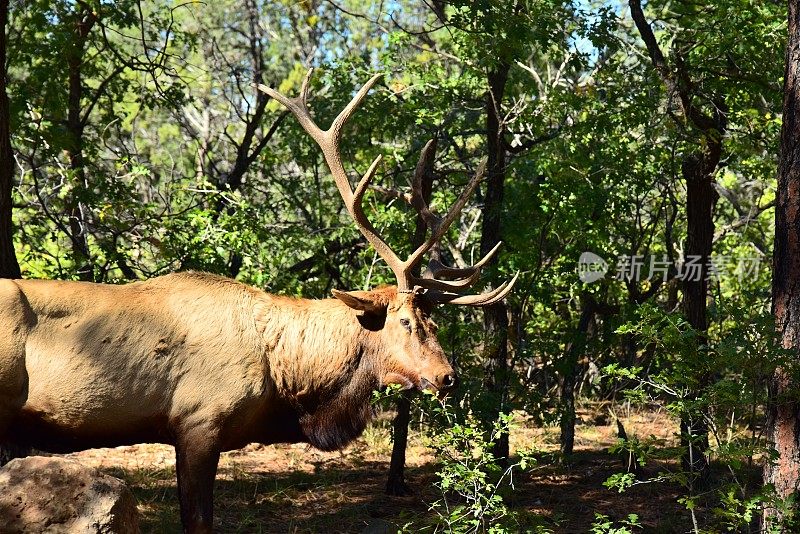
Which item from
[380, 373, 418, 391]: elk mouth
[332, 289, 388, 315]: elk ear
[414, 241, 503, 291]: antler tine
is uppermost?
[414, 241, 503, 291]: antler tine

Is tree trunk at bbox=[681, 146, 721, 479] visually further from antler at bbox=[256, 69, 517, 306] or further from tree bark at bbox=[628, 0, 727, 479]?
antler at bbox=[256, 69, 517, 306]

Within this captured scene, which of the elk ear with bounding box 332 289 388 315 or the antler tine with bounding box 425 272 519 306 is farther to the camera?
the antler tine with bounding box 425 272 519 306

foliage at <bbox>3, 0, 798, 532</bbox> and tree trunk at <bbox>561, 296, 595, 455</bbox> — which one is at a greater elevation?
foliage at <bbox>3, 0, 798, 532</bbox>

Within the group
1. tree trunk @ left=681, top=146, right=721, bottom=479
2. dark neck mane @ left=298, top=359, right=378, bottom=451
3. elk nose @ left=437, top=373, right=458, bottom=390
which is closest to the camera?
elk nose @ left=437, top=373, right=458, bottom=390

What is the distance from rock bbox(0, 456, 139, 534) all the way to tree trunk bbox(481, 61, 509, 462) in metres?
4.08

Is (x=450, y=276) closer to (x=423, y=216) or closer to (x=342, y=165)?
(x=423, y=216)

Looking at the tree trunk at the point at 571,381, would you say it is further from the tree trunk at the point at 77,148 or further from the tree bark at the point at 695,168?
the tree trunk at the point at 77,148

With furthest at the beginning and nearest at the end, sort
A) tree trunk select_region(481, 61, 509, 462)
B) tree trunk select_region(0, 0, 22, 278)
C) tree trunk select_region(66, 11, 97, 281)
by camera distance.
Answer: tree trunk select_region(66, 11, 97, 281), tree trunk select_region(481, 61, 509, 462), tree trunk select_region(0, 0, 22, 278)

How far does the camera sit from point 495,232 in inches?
336

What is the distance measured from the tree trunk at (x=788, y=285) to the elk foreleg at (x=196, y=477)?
3.31 metres

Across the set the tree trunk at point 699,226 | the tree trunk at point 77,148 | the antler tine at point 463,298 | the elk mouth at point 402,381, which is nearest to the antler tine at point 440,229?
the antler tine at point 463,298

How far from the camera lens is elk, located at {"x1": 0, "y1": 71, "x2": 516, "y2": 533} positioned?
18.6 ft

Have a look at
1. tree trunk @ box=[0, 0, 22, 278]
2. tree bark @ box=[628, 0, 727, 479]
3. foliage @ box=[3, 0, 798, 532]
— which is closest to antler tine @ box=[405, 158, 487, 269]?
foliage @ box=[3, 0, 798, 532]

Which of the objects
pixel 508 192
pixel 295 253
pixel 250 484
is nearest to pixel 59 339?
pixel 250 484
